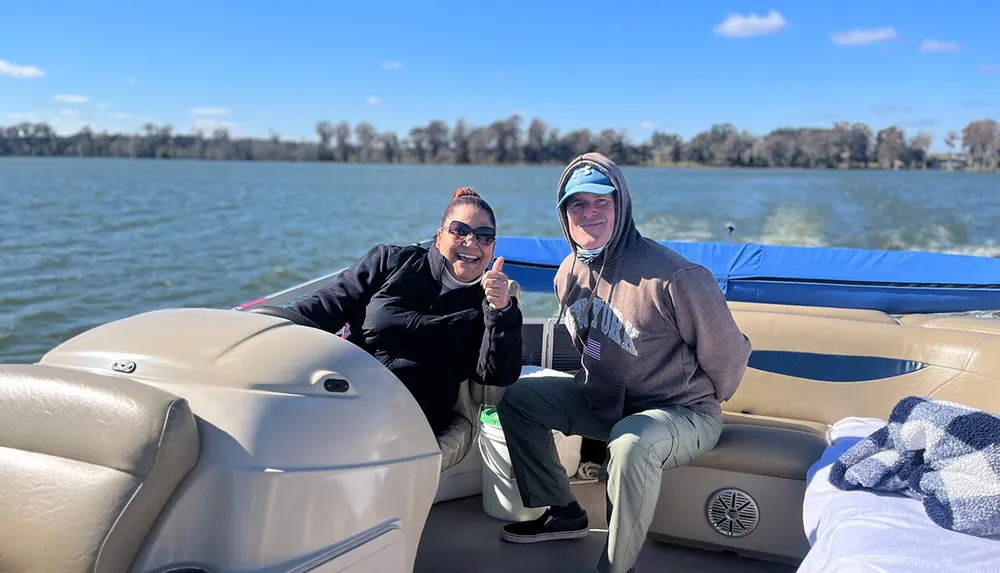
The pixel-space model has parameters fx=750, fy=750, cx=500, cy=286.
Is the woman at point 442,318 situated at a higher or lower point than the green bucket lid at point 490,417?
higher

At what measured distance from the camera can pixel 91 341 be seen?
1.40 metres

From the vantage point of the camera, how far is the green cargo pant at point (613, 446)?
6.07ft

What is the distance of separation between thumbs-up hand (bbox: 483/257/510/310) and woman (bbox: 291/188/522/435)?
4 centimetres

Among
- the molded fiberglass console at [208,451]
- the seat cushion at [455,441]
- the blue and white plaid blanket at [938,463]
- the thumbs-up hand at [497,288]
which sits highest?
the thumbs-up hand at [497,288]

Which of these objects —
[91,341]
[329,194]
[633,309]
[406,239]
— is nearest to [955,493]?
[633,309]

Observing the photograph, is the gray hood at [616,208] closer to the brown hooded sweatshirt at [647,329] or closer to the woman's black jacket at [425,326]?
the brown hooded sweatshirt at [647,329]

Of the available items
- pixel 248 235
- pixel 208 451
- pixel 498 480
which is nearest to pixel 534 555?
pixel 498 480

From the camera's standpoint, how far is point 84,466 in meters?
1.15

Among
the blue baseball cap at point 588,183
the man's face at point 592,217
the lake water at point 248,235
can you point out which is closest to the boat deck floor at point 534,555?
the man's face at point 592,217

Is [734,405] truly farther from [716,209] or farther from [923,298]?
[716,209]

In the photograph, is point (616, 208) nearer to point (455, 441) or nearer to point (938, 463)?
point (455, 441)

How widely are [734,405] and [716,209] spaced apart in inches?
573

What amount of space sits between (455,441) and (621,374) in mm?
494

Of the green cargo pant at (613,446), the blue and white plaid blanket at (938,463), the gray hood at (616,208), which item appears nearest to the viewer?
the blue and white plaid blanket at (938,463)
